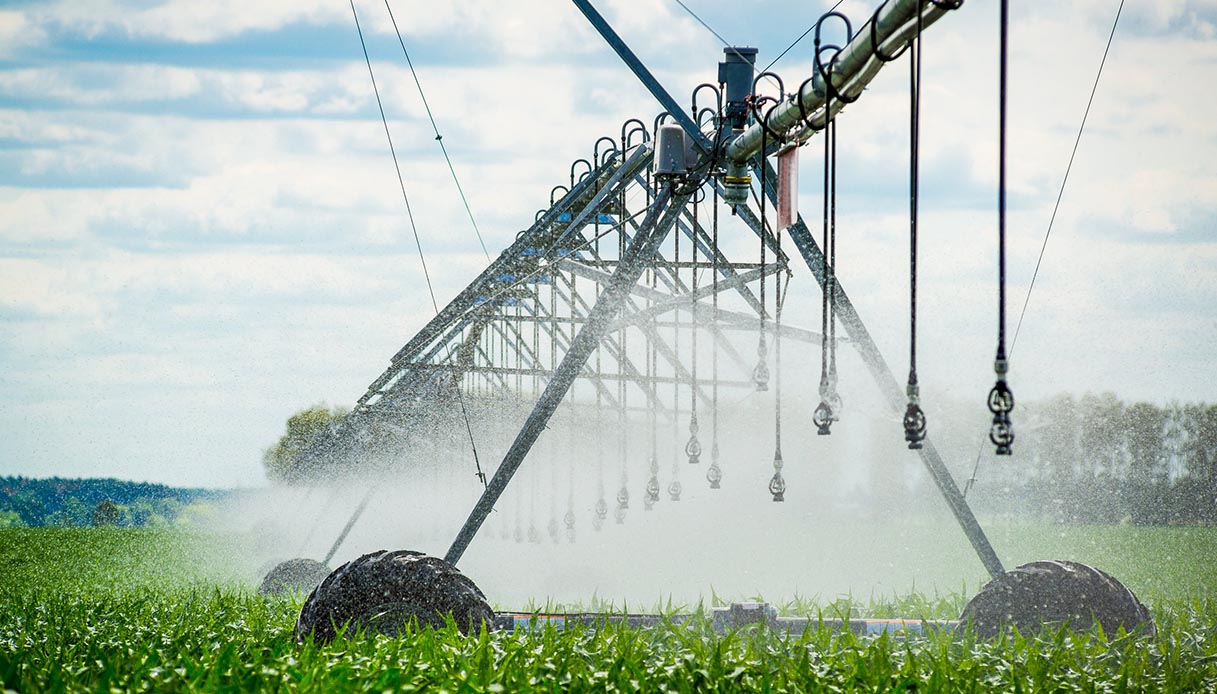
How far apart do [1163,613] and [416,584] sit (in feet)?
15.2

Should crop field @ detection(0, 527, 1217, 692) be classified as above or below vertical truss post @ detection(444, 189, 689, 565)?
below

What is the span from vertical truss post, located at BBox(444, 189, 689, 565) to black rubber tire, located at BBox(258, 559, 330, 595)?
4489 mm

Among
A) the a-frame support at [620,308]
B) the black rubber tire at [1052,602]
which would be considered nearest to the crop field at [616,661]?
the black rubber tire at [1052,602]

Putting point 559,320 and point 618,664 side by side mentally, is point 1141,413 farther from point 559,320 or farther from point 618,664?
point 618,664

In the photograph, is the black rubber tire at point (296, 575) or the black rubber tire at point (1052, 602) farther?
the black rubber tire at point (296, 575)

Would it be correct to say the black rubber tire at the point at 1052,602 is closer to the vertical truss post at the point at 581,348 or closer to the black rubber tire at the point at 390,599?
the black rubber tire at the point at 390,599

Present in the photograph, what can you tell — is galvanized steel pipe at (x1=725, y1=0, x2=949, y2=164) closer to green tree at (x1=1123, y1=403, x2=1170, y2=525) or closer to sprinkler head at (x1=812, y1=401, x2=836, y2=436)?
sprinkler head at (x1=812, y1=401, x2=836, y2=436)

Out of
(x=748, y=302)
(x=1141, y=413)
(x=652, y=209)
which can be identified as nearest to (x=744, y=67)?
(x=652, y=209)

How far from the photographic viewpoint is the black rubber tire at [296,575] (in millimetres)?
14281

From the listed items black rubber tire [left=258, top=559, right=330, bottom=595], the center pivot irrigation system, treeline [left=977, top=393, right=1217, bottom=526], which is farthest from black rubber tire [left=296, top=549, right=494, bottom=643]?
treeline [left=977, top=393, right=1217, bottom=526]

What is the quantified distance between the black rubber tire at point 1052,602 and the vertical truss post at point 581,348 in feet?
10.4

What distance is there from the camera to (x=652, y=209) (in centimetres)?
1075

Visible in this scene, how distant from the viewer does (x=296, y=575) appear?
14625 millimetres

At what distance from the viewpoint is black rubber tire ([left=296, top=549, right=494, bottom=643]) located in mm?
7941
